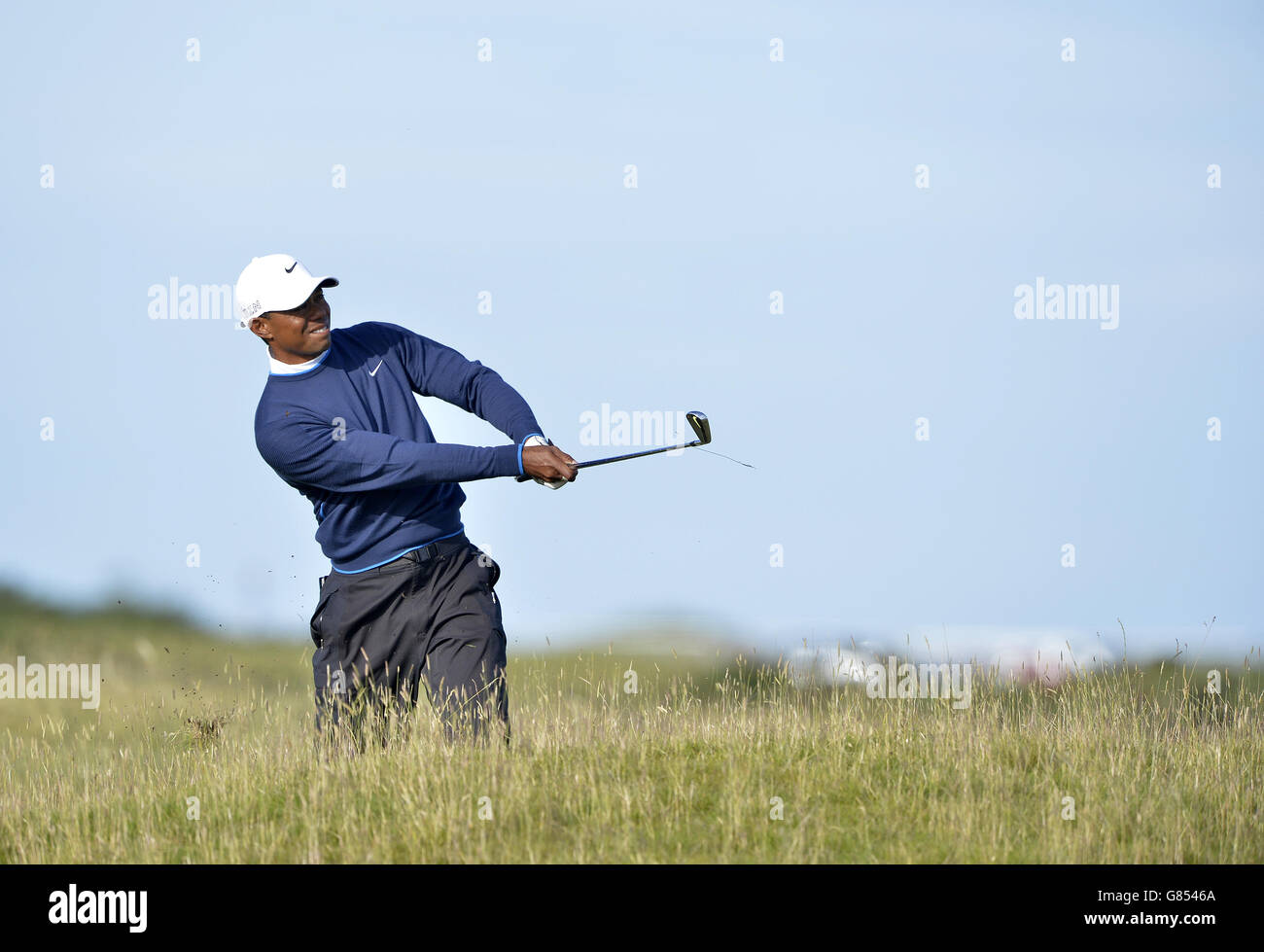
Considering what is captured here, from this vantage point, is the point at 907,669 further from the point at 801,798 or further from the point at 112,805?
the point at 112,805

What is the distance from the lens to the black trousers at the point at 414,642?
332 inches

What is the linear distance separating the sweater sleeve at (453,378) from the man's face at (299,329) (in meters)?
0.65

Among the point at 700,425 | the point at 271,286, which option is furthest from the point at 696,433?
the point at 271,286

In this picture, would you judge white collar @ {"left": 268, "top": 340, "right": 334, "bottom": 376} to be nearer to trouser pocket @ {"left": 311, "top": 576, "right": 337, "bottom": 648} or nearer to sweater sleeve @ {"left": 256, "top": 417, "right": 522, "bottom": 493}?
sweater sleeve @ {"left": 256, "top": 417, "right": 522, "bottom": 493}

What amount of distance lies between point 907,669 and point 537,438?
4261 millimetres

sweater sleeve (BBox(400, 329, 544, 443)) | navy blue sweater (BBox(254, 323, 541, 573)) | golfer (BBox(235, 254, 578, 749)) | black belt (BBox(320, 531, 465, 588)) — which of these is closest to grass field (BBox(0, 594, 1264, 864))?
golfer (BBox(235, 254, 578, 749))

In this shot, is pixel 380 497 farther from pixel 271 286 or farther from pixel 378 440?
pixel 271 286

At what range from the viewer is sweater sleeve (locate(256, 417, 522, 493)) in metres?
8.10

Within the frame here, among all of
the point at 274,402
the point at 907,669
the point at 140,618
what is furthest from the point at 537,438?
the point at 140,618

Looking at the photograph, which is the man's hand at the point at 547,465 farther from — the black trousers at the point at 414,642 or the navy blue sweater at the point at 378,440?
the black trousers at the point at 414,642

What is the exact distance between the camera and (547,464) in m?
8.12

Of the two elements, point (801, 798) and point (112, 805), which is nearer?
point (801, 798)
